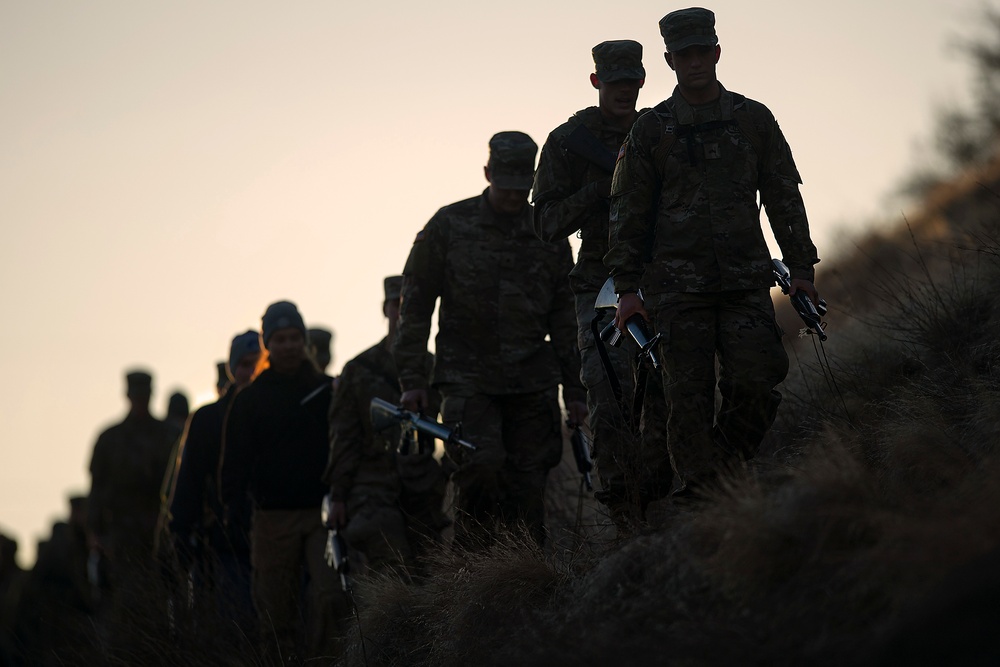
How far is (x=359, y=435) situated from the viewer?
8219 mm

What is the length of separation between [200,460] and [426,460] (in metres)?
1.73

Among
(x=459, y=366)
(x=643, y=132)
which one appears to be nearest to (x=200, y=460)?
(x=459, y=366)

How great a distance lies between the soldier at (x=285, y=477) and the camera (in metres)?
7.95

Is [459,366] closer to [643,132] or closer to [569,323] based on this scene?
[569,323]

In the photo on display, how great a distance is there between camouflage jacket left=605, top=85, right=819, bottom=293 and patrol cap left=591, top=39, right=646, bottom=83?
92 centimetres

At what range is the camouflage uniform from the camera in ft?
26.4

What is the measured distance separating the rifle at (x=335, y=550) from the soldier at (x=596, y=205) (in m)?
2.00

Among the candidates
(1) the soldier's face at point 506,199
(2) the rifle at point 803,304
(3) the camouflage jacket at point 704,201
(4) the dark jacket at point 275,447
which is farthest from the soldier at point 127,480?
(2) the rifle at point 803,304

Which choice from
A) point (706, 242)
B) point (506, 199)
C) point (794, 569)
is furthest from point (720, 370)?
point (506, 199)

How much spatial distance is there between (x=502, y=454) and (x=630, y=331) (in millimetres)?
1819

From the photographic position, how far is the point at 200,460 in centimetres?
918

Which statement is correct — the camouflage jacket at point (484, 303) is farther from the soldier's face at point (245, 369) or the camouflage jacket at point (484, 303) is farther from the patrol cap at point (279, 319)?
the soldier's face at point (245, 369)

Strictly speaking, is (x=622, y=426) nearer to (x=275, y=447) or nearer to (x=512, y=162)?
(x=512, y=162)

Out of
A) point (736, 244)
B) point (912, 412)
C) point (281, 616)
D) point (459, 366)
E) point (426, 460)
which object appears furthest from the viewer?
point (426, 460)
